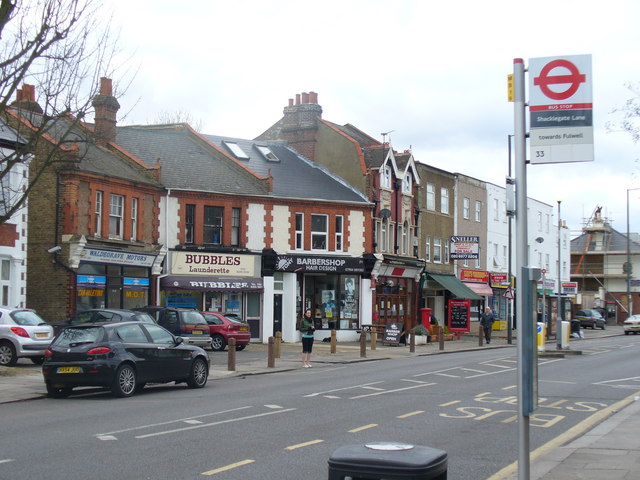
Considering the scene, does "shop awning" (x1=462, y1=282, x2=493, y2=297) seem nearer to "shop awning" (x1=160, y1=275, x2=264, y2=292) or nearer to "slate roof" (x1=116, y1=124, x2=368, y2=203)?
"slate roof" (x1=116, y1=124, x2=368, y2=203)

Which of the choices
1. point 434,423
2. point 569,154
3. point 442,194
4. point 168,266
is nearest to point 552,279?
point 442,194

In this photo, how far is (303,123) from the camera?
150 ft

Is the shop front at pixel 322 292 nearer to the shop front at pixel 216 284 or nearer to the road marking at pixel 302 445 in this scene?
the shop front at pixel 216 284

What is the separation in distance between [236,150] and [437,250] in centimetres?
1493

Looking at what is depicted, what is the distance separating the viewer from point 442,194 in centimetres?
5138

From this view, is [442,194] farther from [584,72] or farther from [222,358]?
[584,72]

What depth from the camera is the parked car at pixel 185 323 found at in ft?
94.8

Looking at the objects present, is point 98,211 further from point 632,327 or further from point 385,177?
point 632,327

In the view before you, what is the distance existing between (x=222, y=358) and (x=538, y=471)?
19635 mm

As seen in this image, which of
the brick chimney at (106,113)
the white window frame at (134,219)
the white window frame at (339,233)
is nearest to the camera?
the white window frame at (134,219)

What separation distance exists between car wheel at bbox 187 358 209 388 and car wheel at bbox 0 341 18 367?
6.64m

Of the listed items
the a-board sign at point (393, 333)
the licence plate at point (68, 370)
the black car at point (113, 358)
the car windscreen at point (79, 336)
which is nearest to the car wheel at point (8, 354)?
the black car at point (113, 358)

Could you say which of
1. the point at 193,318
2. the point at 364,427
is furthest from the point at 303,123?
the point at 364,427

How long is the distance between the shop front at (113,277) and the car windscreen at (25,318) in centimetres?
806
